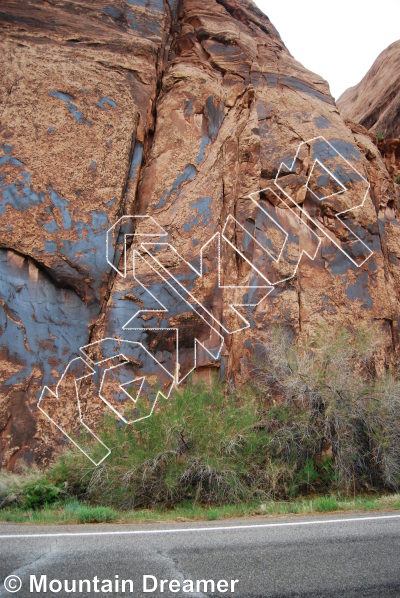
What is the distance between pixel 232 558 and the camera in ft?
13.5

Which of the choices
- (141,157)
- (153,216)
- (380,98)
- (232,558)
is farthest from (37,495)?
(380,98)

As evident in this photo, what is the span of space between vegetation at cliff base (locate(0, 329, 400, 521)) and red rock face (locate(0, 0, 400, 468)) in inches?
34.1

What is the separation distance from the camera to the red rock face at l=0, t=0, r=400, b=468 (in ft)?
35.8

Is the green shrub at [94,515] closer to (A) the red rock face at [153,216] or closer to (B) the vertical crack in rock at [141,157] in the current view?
(A) the red rock face at [153,216]

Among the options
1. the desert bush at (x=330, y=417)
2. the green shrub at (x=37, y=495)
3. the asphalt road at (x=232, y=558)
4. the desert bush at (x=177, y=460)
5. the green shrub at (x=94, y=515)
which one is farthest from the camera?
the desert bush at (x=330, y=417)

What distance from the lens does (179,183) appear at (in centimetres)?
1298

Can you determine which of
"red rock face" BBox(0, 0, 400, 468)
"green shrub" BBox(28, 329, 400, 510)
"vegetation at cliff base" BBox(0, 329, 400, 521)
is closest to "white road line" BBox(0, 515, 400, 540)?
"vegetation at cliff base" BBox(0, 329, 400, 521)

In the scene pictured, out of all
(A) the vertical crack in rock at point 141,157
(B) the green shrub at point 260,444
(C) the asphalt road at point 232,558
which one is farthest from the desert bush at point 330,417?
(C) the asphalt road at point 232,558

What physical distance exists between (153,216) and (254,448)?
6.00m

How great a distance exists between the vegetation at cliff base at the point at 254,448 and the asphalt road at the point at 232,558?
3355 millimetres

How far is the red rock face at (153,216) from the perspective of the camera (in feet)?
35.8

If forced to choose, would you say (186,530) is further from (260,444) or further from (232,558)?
(260,444)

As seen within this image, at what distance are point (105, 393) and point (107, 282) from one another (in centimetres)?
247

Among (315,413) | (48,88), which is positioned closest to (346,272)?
(315,413)
